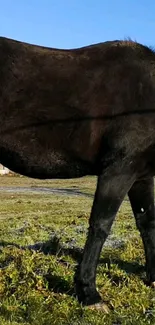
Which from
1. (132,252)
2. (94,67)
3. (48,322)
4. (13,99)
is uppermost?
(94,67)

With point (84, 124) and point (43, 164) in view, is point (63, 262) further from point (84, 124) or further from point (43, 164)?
point (84, 124)

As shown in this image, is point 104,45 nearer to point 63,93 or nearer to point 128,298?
point 63,93

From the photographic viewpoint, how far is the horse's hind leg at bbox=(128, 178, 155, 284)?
6.02 meters

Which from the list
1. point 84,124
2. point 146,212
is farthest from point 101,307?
point 84,124

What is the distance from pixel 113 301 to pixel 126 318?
1.55ft

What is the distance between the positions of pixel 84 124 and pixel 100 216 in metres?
0.88

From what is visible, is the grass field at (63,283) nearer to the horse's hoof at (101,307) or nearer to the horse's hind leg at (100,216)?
the horse's hoof at (101,307)

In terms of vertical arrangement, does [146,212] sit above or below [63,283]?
above

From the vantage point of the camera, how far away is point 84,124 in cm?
516

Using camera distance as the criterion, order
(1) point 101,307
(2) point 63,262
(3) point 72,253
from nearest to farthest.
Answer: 1. (1) point 101,307
2. (2) point 63,262
3. (3) point 72,253

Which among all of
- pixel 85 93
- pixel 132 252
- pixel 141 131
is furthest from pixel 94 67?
pixel 132 252

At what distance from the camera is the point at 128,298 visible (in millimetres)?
5148

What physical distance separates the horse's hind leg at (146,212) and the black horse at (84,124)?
0.77m

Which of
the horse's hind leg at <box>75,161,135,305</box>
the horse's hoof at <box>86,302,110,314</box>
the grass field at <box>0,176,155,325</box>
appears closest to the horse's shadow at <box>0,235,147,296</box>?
the grass field at <box>0,176,155,325</box>
